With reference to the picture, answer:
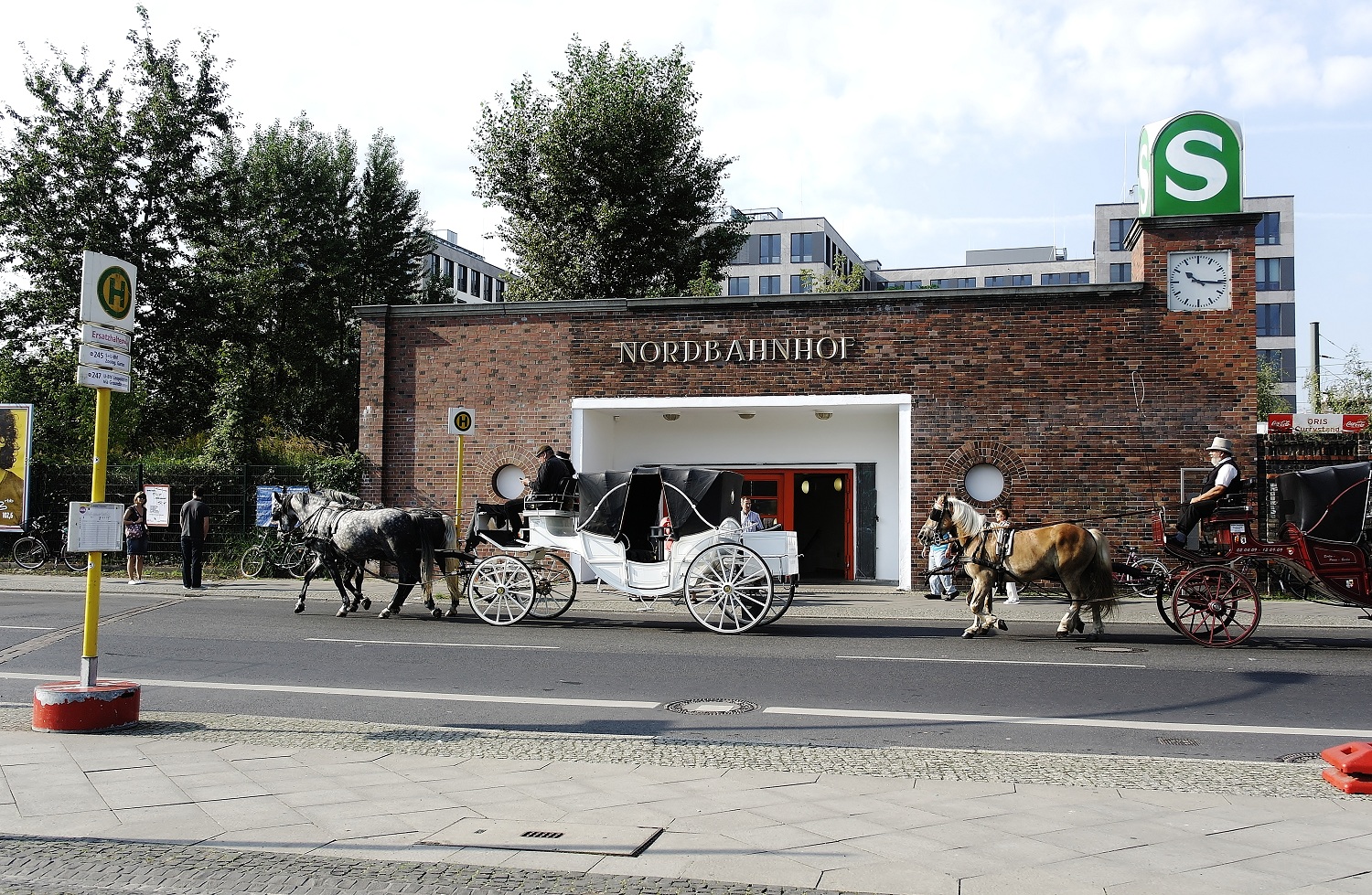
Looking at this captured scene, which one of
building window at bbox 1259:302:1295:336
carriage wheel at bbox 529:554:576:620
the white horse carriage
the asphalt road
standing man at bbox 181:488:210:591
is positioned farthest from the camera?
building window at bbox 1259:302:1295:336

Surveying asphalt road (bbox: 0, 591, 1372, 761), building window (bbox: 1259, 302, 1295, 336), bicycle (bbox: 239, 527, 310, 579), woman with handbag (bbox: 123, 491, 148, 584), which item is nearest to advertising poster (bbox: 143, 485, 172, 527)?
woman with handbag (bbox: 123, 491, 148, 584)

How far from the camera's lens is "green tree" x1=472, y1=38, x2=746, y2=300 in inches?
1292

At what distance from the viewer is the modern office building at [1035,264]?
70.2m

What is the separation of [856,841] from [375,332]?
61.5ft

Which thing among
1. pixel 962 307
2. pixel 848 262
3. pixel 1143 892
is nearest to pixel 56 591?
pixel 962 307

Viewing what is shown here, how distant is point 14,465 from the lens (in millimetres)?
23828

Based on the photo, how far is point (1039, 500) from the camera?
19375 mm

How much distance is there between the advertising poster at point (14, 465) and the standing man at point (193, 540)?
6.08 metres

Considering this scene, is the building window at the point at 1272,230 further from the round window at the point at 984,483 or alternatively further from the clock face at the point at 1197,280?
the round window at the point at 984,483

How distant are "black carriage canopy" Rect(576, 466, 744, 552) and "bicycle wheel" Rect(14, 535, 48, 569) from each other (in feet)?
49.9

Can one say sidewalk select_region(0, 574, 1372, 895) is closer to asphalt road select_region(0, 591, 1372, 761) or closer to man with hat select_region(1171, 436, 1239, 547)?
asphalt road select_region(0, 591, 1372, 761)

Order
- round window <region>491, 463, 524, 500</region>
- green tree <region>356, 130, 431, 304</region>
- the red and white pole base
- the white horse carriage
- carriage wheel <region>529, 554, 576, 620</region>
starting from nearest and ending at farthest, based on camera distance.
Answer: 1. the red and white pole base
2. the white horse carriage
3. carriage wheel <region>529, 554, 576, 620</region>
4. round window <region>491, 463, 524, 500</region>
5. green tree <region>356, 130, 431, 304</region>

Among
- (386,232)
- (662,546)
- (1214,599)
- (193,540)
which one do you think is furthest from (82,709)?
(386,232)

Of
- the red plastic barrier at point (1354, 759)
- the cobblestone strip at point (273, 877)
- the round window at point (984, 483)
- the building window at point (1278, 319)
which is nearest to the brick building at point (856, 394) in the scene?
the round window at point (984, 483)
